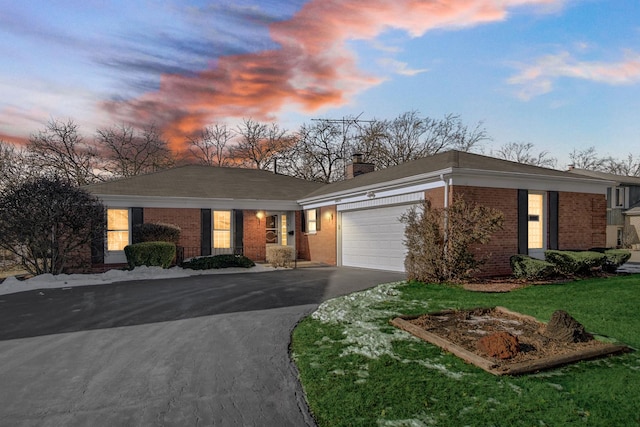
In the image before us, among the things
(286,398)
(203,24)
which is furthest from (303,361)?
(203,24)

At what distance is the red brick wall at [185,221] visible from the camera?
52.7 ft

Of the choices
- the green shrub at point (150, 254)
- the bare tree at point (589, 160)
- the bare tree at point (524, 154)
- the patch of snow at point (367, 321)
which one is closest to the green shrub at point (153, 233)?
the green shrub at point (150, 254)

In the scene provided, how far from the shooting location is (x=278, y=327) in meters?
6.07

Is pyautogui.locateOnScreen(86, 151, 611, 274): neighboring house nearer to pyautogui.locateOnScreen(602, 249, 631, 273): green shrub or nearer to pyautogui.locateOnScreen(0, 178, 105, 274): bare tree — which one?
pyautogui.locateOnScreen(602, 249, 631, 273): green shrub

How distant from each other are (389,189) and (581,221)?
6692mm

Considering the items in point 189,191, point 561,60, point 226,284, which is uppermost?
point 561,60

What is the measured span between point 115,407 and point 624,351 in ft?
18.3

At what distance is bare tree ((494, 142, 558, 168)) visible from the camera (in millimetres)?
43906

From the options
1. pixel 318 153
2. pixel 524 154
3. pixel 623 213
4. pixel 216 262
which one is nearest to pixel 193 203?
pixel 216 262

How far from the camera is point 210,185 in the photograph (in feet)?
61.6

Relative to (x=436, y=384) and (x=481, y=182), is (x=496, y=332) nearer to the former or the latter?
(x=436, y=384)

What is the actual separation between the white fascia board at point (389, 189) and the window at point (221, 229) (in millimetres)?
3895

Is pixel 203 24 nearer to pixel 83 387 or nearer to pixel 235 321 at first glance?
pixel 235 321

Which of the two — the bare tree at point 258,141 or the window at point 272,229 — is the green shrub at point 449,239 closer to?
the window at point 272,229
